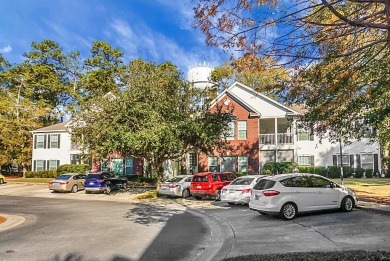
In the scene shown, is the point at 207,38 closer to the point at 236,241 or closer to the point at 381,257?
the point at 381,257

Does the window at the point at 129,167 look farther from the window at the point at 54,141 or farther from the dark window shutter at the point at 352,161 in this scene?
the dark window shutter at the point at 352,161

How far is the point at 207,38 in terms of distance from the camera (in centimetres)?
686

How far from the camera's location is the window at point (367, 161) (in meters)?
36.2

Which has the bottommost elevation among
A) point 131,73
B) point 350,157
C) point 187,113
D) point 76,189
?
point 76,189

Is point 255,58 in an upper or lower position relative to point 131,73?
lower

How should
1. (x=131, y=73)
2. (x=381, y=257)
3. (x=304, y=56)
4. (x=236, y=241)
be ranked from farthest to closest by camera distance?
(x=131, y=73), (x=236, y=241), (x=304, y=56), (x=381, y=257)

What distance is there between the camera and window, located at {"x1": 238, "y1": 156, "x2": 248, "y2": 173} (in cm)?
3412

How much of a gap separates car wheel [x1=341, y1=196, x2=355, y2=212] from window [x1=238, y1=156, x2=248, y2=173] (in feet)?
66.5

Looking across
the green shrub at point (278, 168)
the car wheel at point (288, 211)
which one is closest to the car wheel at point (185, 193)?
the car wheel at point (288, 211)

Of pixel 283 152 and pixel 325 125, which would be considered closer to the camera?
pixel 325 125

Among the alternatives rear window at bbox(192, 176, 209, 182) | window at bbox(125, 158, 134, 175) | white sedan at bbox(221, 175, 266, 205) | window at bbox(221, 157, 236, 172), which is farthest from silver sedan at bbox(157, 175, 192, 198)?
window at bbox(125, 158, 134, 175)

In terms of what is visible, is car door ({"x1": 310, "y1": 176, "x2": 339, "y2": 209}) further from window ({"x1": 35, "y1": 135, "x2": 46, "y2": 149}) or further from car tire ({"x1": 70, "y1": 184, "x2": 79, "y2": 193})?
window ({"x1": 35, "y1": 135, "x2": 46, "y2": 149})

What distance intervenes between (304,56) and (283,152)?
29.9 metres

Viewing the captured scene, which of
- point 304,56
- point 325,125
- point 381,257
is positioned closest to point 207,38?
point 304,56
